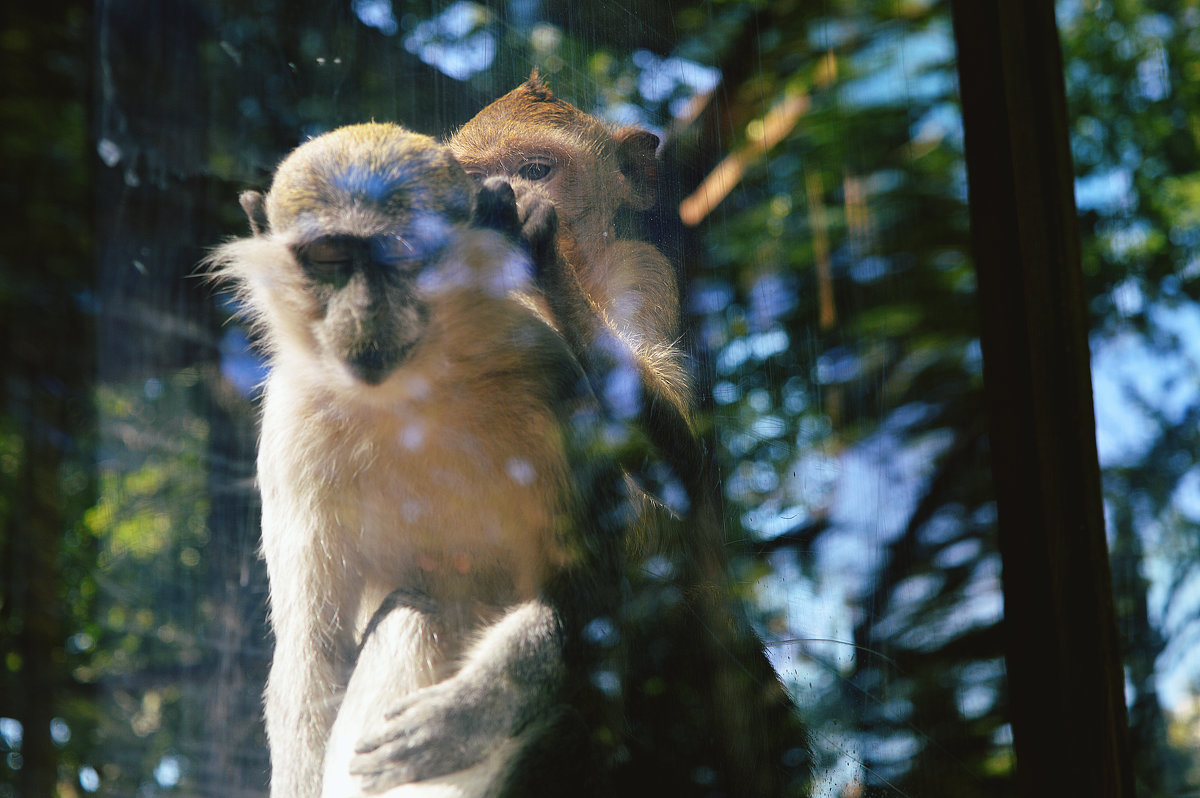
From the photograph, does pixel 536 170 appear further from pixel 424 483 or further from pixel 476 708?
pixel 476 708

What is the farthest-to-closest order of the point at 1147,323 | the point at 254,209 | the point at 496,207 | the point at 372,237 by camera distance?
the point at 1147,323
the point at 496,207
the point at 372,237
the point at 254,209

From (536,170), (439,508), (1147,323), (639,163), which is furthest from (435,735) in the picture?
(1147,323)

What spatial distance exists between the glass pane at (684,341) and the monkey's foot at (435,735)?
269mm

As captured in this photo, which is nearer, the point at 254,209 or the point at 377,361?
the point at 254,209

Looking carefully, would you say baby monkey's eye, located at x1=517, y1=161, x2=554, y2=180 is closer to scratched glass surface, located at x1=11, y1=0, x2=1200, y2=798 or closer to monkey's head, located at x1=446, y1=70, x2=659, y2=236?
monkey's head, located at x1=446, y1=70, x2=659, y2=236

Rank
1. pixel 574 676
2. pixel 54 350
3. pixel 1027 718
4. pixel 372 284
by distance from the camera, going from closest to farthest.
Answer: pixel 54 350, pixel 372 284, pixel 574 676, pixel 1027 718

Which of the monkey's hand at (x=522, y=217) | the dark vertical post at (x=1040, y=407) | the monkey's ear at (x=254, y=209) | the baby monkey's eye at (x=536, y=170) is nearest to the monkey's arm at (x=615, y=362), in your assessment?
the monkey's hand at (x=522, y=217)

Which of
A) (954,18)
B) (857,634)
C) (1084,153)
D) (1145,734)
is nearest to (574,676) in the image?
(857,634)

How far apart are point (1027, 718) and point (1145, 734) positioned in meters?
0.32

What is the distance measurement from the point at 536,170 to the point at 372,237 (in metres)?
0.66

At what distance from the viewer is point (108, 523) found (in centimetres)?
68

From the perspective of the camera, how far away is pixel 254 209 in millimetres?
946

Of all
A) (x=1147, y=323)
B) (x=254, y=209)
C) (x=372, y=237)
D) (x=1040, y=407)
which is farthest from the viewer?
(x=1147, y=323)

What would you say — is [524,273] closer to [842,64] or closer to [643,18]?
[643,18]
